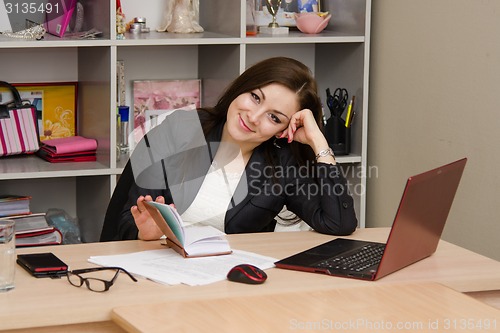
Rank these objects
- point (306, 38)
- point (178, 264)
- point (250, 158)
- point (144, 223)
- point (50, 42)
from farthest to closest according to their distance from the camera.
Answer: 1. point (306, 38)
2. point (50, 42)
3. point (250, 158)
4. point (144, 223)
5. point (178, 264)

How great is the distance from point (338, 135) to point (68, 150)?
44.2 inches

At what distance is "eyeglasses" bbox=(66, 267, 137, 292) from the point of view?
1.73 metres

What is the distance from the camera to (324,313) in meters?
1.61

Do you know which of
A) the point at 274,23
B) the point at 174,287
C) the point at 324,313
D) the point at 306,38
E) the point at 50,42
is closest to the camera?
the point at 324,313

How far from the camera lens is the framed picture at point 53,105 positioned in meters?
3.36

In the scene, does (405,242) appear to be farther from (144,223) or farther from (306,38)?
(306,38)

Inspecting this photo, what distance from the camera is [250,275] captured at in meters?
1.81

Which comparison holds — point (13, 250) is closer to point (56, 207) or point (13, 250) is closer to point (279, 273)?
point (279, 273)

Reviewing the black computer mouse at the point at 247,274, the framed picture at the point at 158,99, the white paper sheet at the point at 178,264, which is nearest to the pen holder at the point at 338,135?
the framed picture at the point at 158,99

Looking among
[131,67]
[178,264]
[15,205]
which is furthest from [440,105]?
[15,205]

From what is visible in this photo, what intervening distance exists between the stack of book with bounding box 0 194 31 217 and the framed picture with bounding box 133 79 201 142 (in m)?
0.54

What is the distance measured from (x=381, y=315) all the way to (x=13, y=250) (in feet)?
2.52

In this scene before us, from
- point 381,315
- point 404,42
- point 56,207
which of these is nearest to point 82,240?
point 56,207

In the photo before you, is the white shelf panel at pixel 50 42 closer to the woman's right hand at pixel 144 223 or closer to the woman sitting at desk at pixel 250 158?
the woman sitting at desk at pixel 250 158
